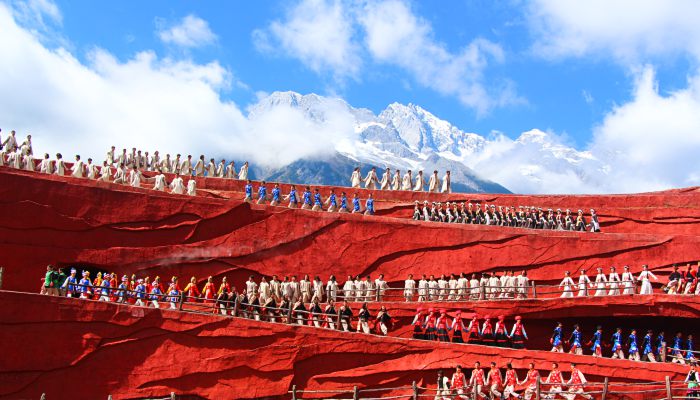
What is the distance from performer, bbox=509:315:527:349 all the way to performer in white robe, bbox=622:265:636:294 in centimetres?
382

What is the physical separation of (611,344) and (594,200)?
8.60 meters

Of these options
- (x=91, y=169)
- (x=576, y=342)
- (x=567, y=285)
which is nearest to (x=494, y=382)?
(x=576, y=342)

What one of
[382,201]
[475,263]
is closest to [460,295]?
[475,263]

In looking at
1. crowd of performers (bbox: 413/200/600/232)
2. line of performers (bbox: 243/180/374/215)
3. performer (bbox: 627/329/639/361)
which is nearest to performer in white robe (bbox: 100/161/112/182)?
line of performers (bbox: 243/180/374/215)

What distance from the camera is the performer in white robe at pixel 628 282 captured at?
22.8m

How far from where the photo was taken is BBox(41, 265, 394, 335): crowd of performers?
2133 cm

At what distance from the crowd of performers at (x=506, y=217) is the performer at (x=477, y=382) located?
9.23m

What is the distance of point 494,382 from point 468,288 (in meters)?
4.23

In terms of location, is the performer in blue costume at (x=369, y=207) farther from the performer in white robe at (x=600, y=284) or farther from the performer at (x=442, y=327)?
the performer in white robe at (x=600, y=284)

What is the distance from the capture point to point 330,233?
87.6 ft

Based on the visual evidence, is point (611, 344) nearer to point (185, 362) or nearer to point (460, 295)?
point (460, 295)

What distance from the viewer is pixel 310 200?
28125mm

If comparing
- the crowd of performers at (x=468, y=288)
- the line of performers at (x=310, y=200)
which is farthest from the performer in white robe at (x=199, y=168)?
the crowd of performers at (x=468, y=288)

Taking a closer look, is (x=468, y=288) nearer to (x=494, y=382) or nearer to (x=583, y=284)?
(x=583, y=284)
